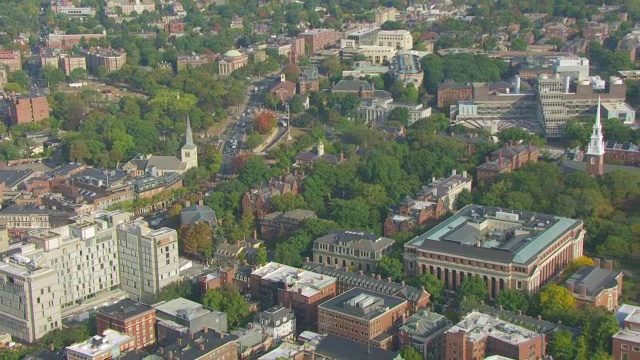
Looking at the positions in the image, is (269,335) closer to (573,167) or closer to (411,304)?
(411,304)

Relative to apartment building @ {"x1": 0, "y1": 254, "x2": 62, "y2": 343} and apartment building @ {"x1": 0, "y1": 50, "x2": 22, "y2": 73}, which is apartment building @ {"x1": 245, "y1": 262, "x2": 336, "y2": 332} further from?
apartment building @ {"x1": 0, "y1": 50, "x2": 22, "y2": 73}

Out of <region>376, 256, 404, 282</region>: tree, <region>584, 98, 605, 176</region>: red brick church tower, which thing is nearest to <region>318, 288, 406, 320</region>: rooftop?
<region>376, 256, 404, 282</region>: tree

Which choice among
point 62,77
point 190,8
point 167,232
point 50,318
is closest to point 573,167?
point 167,232

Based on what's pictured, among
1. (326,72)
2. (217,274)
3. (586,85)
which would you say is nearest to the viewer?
(217,274)

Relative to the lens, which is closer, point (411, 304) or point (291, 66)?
point (411, 304)

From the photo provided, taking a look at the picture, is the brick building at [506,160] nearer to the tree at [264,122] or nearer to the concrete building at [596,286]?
the concrete building at [596,286]

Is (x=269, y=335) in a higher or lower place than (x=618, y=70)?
lower
